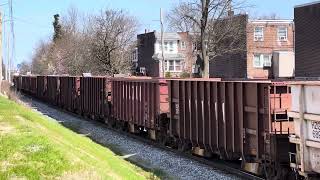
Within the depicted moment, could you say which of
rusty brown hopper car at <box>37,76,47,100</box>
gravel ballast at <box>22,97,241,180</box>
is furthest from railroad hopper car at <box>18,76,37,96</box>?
gravel ballast at <box>22,97,241,180</box>

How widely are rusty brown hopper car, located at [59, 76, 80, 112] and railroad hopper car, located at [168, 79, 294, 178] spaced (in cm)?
1757

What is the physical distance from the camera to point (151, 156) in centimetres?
1770

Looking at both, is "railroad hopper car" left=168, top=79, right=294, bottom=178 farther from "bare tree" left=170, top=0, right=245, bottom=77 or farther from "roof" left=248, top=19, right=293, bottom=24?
"roof" left=248, top=19, right=293, bottom=24

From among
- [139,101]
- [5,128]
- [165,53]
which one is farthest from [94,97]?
[165,53]

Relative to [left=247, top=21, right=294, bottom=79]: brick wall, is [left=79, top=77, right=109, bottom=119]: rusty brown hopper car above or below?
below

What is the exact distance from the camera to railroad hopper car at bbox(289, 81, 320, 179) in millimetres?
9070

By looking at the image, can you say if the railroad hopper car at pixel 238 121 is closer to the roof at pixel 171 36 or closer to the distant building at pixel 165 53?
the distant building at pixel 165 53

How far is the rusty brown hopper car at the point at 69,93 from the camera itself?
1362 inches

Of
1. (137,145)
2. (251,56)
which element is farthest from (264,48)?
(137,145)

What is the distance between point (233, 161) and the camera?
16.0 metres

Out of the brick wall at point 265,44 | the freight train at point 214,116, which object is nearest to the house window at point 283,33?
the brick wall at point 265,44

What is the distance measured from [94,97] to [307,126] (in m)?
21.1

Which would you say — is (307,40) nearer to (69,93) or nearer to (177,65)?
(69,93)

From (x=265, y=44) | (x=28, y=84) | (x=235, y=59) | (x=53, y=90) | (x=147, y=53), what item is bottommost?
(x=53, y=90)
